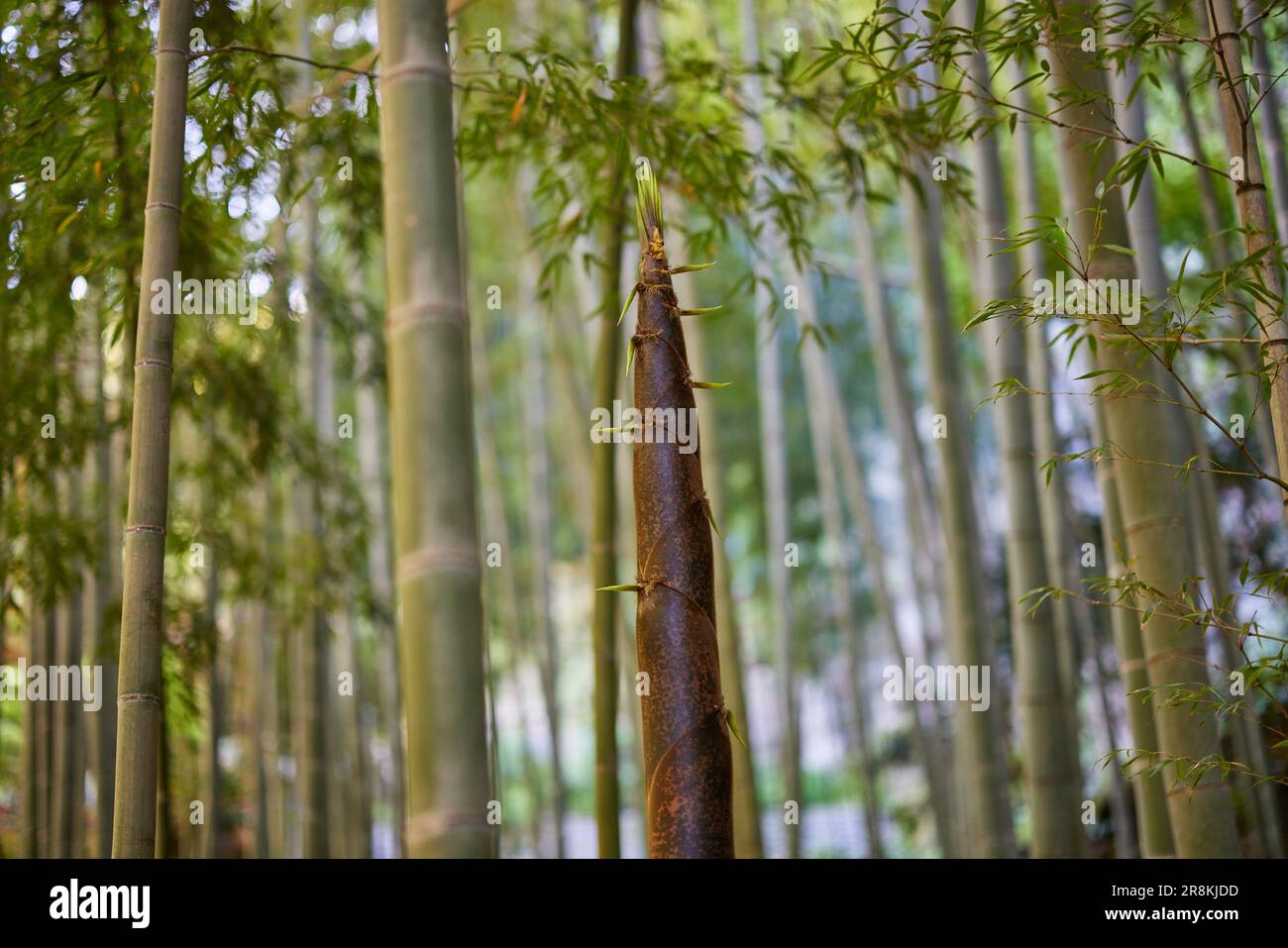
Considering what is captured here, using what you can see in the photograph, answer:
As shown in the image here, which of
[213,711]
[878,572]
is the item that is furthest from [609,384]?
[878,572]

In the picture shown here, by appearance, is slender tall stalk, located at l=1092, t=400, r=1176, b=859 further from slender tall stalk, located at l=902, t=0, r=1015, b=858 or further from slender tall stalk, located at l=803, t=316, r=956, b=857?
slender tall stalk, located at l=803, t=316, r=956, b=857

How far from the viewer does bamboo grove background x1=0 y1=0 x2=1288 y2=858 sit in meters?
1.67

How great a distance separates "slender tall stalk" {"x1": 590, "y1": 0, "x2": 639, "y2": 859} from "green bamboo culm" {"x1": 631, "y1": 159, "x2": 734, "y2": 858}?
0.99m

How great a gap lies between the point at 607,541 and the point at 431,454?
132 centimetres

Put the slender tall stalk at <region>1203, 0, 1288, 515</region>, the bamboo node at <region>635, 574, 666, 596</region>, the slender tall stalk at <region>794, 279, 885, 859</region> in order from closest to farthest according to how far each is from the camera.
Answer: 1. the bamboo node at <region>635, 574, 666, 596</region>
2. the slender tall stalk at <region>1203, 0, 1288, 515</region>
3. the slender tall stalk at <region>794, 279, 885, 859</region>

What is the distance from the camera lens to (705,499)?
168 cm

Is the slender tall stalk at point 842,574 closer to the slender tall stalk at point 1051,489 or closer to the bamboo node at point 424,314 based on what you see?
the slender tall stalk at point 1051,489

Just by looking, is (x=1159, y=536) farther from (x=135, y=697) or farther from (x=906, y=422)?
(x=906, y=422)

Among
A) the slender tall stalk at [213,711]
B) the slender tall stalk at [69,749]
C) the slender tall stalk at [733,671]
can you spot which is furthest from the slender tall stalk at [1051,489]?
the slender tall stalk at [69,749]

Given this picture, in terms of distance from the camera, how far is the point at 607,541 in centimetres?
290

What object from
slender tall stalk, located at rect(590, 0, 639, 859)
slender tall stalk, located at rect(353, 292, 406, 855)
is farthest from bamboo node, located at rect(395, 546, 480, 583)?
slender tall stalk, located at rect(353, 292, 406, 855)

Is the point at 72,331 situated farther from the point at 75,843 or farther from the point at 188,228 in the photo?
the point at 75,843

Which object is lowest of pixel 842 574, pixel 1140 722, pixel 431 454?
pixel 1140 722
